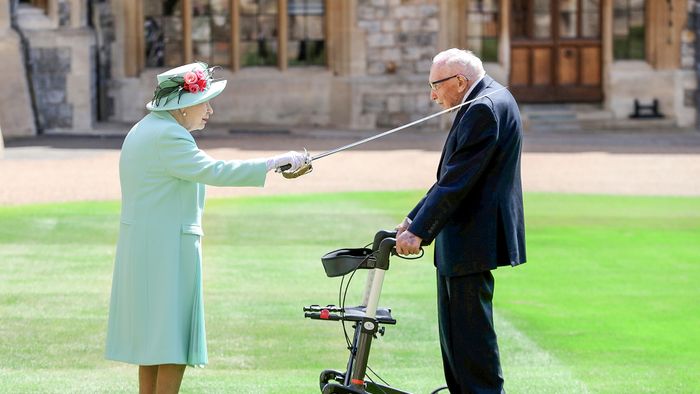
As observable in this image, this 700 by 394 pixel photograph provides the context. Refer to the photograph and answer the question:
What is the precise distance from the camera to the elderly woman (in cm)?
597

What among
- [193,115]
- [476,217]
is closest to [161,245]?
[193,115]

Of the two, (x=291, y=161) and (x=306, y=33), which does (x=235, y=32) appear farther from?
(x=291, y=161)

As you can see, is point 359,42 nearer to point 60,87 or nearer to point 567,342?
point 60,87

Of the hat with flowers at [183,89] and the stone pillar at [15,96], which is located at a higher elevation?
the hat with flowers at [183,89]

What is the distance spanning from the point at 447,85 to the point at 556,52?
2057cm

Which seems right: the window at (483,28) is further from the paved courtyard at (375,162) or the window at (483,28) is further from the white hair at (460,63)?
the white hair at (460,63)

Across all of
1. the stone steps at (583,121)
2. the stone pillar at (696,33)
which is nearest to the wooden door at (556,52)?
the stone steps at (583,121)

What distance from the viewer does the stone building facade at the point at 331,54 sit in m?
25.3

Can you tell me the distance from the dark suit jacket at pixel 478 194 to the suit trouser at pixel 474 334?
8 cm

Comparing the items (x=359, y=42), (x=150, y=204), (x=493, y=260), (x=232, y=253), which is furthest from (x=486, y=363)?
(x=359, y=42)

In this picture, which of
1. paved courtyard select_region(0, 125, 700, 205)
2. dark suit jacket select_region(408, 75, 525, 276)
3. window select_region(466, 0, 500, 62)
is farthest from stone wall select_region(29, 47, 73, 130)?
dark suit jacket select_region(408, 75, 525, 276)

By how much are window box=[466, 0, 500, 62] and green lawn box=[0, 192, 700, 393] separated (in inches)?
416

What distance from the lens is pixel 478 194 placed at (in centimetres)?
604

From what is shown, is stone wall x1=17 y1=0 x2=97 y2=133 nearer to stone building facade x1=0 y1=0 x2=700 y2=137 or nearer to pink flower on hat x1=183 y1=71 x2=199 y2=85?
stone building facade x1=0 y1=0 x2=700 y2=137
